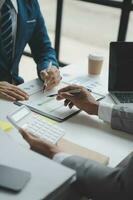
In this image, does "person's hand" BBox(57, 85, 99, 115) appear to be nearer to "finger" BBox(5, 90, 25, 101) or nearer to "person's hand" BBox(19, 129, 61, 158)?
"finger" BBox(5, 90, 25, 101)

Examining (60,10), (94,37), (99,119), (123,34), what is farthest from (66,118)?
(94,37)

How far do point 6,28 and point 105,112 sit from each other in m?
0.78

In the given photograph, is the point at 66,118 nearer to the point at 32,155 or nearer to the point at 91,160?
the point at 91,160

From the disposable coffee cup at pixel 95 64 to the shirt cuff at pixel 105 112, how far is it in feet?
1.70

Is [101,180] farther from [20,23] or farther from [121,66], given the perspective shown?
[20,23]

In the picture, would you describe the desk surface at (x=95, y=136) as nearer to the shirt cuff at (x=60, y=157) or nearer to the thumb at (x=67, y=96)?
the thumb at (x=67, y=96)

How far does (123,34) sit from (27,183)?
2255 millimetres

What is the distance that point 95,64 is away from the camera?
1934 millimetres

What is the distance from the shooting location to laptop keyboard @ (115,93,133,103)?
1.65 meters

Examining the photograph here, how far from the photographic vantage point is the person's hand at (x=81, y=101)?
150 cm

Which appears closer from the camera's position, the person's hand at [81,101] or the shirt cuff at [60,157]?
the shirt cuff at [60,157]

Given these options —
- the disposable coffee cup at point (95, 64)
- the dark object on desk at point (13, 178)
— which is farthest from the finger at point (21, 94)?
the dark object on desk at point (13, 178)

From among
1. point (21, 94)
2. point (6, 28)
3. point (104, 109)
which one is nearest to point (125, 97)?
point (104, 109)

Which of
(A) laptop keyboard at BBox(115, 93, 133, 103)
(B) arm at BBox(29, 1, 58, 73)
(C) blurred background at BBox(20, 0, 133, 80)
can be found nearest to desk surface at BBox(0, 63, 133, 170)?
(A) laptop keyboard at BBox(115, 93, 133, 103)
